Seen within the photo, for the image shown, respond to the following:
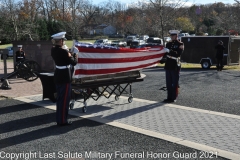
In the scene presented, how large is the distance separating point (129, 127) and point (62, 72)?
1680 mm

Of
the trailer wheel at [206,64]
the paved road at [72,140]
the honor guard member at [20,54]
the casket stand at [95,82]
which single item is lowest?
the paved road at [72,140]

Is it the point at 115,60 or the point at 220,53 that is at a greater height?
the point at 115,60

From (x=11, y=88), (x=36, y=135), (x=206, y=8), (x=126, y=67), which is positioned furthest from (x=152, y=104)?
(x=206, y=8)

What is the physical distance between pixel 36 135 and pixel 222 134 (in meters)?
3.29

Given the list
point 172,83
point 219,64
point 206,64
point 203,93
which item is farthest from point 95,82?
point 206,64

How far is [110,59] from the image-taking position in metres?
8.41

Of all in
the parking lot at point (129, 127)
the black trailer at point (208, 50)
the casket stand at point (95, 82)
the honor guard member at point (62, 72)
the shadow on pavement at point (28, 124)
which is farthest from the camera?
the black trailer at point (208, 50)

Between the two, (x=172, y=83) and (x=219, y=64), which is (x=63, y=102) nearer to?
(x=172, y=83)

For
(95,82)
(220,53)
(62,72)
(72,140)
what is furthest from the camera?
(220,53)

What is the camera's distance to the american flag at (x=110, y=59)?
7.79 m

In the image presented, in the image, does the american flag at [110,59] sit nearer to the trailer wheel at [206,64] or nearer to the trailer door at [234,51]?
the trailer wheel at [206,64]

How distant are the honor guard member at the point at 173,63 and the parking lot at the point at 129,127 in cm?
35

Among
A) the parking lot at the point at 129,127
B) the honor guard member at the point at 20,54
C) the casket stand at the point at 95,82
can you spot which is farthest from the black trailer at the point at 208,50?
the casket stand at the point at 95,82

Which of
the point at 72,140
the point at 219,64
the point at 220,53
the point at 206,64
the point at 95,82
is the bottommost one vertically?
the point at 72,140
